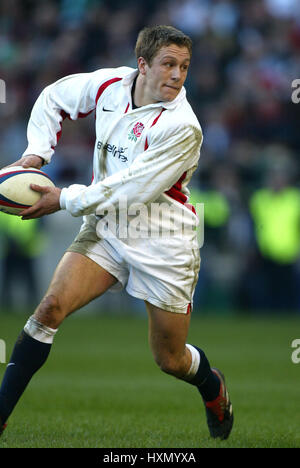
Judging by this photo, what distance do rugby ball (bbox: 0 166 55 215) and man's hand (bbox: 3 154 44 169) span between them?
0.12m

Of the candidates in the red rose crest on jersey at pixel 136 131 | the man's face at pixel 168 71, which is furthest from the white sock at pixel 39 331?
the man's face at pixel 168 71

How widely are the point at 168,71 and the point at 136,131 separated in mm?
405

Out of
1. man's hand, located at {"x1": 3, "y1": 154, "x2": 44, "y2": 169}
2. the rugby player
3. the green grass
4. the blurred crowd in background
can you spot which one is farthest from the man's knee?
the blurred crowd in background

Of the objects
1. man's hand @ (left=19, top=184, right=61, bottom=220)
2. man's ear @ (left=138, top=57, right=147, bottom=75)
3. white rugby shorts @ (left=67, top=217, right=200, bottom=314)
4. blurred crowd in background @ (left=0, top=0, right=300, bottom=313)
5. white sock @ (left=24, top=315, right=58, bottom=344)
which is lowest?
blurred crowd in background @ (left=0, top=0, right=300, bottom=313)

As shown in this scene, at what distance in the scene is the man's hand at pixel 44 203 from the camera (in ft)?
17.0

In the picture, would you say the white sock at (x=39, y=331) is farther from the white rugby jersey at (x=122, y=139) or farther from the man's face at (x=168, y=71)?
the man's face at (x=168, y=71)

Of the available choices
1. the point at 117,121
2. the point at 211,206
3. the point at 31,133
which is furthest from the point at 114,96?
the point at 211,206

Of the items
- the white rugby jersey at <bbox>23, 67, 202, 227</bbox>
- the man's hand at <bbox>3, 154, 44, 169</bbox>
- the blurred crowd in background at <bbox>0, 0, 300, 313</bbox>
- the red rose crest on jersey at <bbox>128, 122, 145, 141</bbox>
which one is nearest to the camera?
the white rugby jersey at <bbox>23, 67, 202, 227</bbox>

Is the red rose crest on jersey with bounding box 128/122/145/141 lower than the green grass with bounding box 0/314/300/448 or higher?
higher

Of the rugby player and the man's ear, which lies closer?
the rugby player

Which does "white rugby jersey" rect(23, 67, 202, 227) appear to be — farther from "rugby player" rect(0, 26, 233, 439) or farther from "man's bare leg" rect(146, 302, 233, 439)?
"man's bare leg" rect(146, 302, 233, 439)

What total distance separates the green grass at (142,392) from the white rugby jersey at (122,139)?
1463 millimetres

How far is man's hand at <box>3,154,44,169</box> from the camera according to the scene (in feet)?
17.8
